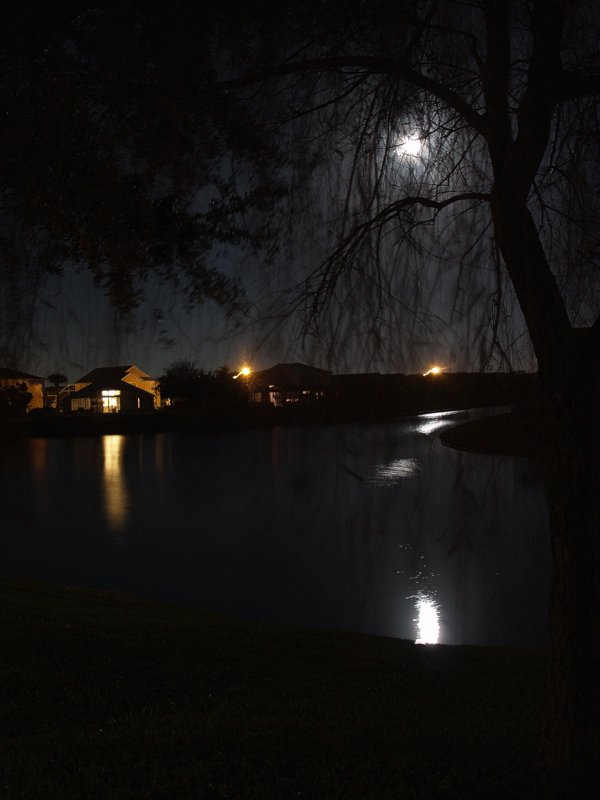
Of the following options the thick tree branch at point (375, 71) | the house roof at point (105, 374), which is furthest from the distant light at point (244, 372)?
the thick tree branch at point (375, 71)

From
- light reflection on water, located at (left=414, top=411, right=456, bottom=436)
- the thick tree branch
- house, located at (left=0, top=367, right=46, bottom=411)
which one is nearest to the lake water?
light reflection on water, located at (left=414, top=411, right=456, bottom=436)

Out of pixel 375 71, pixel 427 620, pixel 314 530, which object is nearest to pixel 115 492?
pixel 427 620

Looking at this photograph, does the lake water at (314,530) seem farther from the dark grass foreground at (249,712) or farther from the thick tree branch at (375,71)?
the thick tree branch at (375,71)

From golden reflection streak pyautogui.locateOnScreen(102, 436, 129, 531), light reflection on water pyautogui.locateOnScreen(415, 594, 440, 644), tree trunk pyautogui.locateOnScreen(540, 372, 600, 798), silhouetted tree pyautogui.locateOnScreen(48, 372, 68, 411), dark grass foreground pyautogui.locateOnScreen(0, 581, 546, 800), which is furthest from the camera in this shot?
golden reflection streak pyautogui.locateOnScreen(102, 436, 129, 531)

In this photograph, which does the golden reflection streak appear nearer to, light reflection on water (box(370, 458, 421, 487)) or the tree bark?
the tree bark

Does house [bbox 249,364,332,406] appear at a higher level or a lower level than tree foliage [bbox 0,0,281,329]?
lower

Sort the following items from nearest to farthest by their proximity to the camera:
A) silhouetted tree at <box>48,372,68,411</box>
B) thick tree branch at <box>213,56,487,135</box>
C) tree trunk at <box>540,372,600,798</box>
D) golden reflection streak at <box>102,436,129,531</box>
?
silhouetted tree at <box>48,372,68,411</box>, tree trunk at <box>540,372,600,798</box>, thick tree branch at <box>213,56,487,135</box>, golden reflection streak at <box>102,436,129,531</box>

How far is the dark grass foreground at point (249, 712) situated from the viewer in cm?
306

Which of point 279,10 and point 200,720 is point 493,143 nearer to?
point 279,10

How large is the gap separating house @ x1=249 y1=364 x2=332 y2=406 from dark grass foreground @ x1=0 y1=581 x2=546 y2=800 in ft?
6.48

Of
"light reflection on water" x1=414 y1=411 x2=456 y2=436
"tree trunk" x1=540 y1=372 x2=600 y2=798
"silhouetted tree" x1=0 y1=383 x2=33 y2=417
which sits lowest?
"tree trunk" x1=540 y1=372 x2=600 y2=798

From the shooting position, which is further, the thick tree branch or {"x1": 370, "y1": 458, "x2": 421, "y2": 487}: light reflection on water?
the thick tree branch

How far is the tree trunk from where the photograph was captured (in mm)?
2398

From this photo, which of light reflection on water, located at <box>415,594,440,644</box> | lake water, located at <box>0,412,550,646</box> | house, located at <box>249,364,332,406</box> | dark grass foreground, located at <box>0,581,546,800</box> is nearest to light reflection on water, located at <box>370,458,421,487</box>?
lake water, located at <box>0,412,550,646</box>
